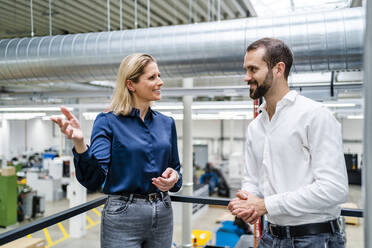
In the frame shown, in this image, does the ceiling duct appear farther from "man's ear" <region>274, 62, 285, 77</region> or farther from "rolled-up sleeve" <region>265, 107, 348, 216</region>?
"rolled-up sleeve" <region>265, 107, 348, 216</region>

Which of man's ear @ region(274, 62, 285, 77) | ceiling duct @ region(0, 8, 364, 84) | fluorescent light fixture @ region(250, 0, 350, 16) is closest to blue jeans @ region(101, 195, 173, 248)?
man's ear @ region(274, 62, 285, 77)

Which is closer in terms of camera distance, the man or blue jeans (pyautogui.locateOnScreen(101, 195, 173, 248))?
the man

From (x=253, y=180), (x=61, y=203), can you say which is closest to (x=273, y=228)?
(x=253, y=180)

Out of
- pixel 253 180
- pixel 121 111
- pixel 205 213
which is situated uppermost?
pixel 121 111

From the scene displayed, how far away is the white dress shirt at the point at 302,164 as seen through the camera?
1083 millimetres

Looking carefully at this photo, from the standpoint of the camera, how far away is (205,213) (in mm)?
10484

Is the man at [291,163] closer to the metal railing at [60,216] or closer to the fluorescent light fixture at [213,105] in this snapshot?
the metal railing at [60,216]

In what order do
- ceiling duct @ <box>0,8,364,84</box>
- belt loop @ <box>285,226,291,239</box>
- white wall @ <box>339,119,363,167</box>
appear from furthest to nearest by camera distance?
white wall @ <box>339,119,363,167</box>, ceiling duct @ <box>0,8,364,84</box>, belt loop @ <box>285,226,291,239</box>

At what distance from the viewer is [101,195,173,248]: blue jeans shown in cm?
139

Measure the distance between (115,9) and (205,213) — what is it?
7.08 metres

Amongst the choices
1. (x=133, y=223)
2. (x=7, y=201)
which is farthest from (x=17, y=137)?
(x=133, y=223)

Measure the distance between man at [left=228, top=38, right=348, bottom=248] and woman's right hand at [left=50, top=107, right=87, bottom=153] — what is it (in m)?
0.65

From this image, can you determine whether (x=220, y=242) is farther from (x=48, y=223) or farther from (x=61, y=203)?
(x=61, y=203)

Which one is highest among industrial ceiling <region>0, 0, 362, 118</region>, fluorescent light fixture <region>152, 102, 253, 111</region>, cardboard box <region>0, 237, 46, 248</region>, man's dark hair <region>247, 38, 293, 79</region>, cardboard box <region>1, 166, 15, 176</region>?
industrial ceiling <region>0, 0, 362, 118</region>
